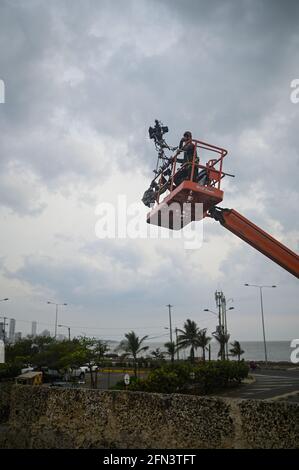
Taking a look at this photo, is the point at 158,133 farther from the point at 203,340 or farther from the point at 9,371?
the point at 203,340

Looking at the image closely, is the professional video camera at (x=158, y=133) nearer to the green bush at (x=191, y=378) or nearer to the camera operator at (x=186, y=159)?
the camera operator at (x=186, y=159)

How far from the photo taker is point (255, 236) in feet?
42.0

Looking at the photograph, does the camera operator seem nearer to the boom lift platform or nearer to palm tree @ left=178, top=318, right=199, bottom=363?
the boom lift platform

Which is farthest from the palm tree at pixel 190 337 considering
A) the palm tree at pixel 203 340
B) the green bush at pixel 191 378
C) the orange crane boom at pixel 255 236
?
the orange crane boom at pixel 255 236

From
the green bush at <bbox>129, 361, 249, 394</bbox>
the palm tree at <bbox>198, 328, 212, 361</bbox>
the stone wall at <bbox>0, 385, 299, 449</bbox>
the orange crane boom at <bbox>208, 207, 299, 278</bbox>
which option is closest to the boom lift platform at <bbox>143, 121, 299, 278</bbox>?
the orange crane boom at <bbox>208, 207, 299, 278</bbox>

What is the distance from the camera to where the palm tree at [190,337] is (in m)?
51.7

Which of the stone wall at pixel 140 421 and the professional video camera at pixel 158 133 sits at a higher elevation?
the professional video camera at pixel 158 133

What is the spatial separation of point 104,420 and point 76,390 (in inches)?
33.4

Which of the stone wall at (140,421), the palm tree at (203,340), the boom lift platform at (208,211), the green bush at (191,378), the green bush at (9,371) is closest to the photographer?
the stone wall at (140,421)

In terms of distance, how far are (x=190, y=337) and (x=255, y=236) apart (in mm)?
41769

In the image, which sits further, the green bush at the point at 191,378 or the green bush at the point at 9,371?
the green bush at the point at 9,371

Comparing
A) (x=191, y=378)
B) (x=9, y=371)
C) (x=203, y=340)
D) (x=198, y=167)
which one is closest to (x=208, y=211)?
(x=198, y=167)

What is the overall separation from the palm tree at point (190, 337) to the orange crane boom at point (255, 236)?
41.3 meters
